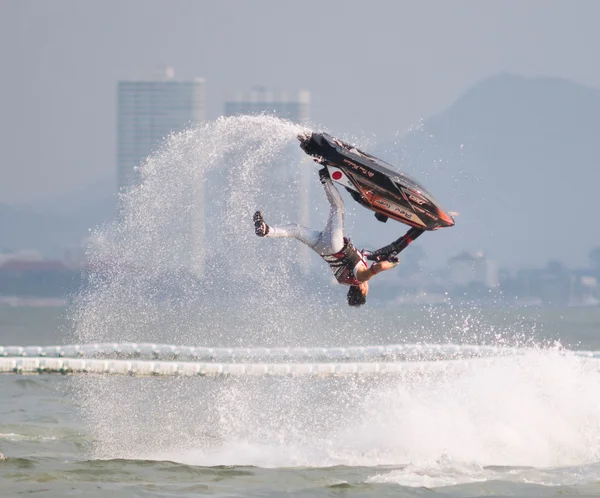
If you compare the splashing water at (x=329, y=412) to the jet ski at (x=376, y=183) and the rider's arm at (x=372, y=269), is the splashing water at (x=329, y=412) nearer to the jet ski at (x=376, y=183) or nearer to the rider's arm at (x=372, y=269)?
the jet ski at (x=376, y=183)

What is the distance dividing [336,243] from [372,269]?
698 millimetres

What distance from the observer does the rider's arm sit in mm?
20297

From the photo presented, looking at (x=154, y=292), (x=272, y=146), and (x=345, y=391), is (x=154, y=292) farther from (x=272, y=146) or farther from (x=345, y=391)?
(x=272, y=146)

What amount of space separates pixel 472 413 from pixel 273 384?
9.82 m

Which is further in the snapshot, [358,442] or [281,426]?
[281,426]

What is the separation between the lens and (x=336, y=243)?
20.3 meters

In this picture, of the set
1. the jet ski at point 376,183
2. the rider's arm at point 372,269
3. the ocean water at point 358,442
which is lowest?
the ocean water at point 358,442

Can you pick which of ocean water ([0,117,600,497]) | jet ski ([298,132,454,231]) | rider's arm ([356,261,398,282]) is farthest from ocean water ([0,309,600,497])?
jet ski ([298,132,454,231])

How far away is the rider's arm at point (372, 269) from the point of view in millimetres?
20297

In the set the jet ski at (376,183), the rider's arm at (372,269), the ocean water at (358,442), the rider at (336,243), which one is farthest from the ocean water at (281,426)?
the rider's arm at (372,269)

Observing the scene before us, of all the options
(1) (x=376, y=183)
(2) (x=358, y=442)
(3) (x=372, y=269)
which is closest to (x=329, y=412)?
(2) (x=358, y=442)

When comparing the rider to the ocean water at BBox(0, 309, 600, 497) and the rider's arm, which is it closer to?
the rider's arm

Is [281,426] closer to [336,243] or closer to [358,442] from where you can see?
[358,442]

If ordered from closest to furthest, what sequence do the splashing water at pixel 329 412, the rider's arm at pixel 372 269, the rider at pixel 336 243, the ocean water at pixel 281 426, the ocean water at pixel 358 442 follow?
the rider at pixel 336 243
the rider's arm at pixel 372 269
the ocean water at pixel 358 442
the ocean water at pixel 281 426
the splashing water at pixel 329 412
